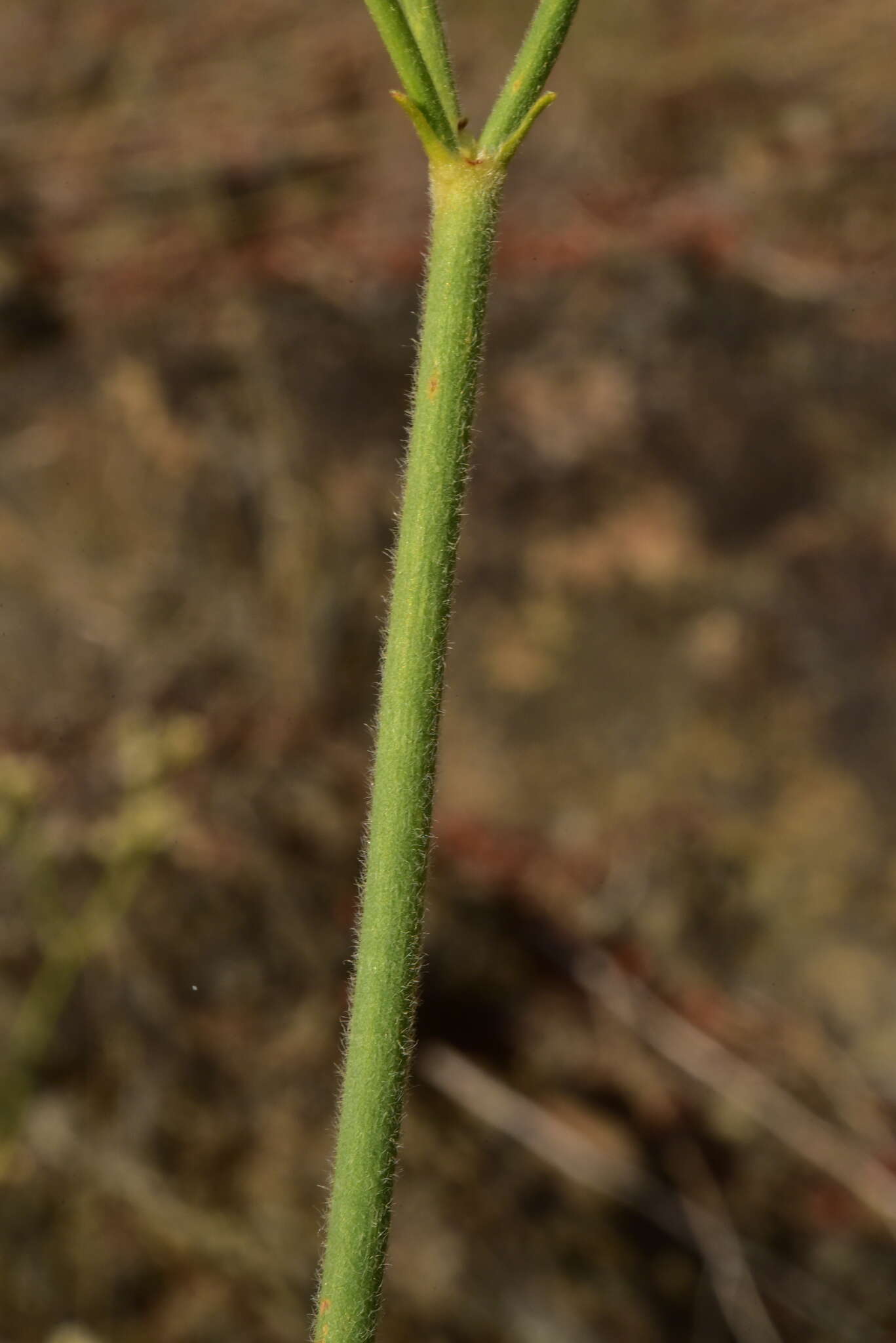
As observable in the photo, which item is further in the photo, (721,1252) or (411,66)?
(721,1252)

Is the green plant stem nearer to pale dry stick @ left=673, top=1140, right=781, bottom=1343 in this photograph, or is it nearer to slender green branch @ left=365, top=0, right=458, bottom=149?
slender green branch @ left=365, top=0, right=458, bottom=149

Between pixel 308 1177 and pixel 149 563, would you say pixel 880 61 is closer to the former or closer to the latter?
pixel 149 563

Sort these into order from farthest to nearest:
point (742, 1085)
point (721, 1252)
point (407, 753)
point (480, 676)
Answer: point (480, 676), point (742, 1085), point (721, 1252), point (407, 753)

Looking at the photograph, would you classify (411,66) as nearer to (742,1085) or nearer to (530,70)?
(530,70)

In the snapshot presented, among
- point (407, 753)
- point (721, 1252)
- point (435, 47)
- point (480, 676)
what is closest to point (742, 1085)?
point (721, 1252)

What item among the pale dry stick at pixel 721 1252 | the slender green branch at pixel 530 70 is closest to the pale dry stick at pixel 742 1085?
the pale dry stick at pixel 721 1252

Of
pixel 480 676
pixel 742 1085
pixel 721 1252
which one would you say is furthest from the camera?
pixel 480 676

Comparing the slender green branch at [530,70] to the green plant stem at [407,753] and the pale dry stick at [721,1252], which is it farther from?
the pale dry stick at [721,1252]

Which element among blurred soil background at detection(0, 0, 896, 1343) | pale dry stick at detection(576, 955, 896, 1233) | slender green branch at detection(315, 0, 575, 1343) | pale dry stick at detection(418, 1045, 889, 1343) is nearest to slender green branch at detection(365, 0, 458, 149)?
slender green branch at detection(315, 0, 575, 1343)
